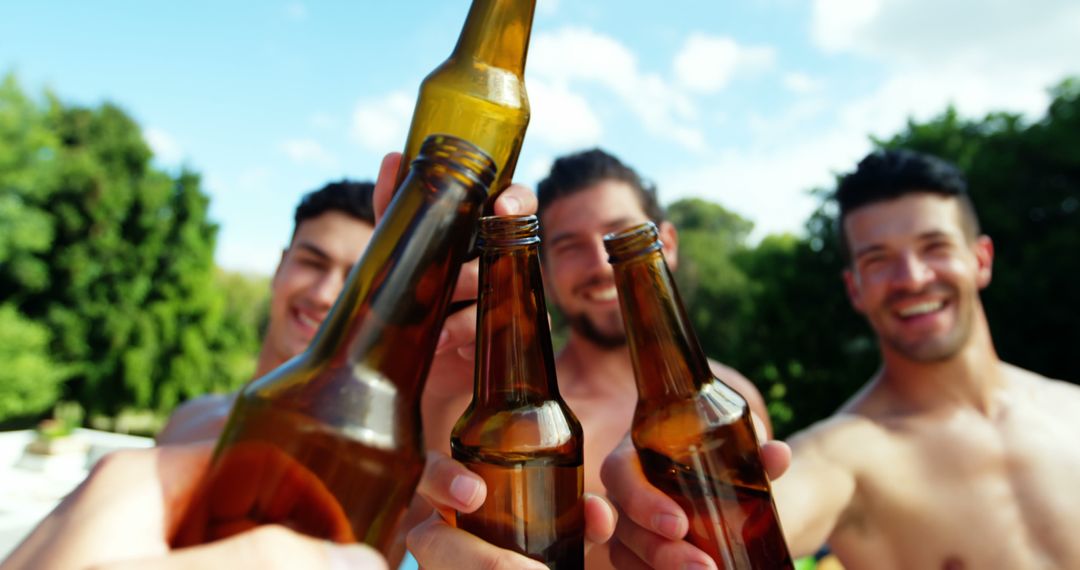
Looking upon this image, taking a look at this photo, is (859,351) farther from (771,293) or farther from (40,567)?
(40,567)

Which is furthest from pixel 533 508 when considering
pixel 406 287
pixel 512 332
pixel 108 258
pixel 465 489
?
pixel 108 258

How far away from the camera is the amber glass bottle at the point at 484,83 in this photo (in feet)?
2.03

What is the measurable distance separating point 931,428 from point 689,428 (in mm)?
2326

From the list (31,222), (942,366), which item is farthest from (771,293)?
(31,222)

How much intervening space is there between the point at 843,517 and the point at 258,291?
80.0 ft

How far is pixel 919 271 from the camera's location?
2461 mm

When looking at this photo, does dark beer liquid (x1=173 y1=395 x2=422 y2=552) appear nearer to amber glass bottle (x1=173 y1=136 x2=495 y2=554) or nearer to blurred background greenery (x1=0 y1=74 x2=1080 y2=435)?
amber glass bottle (x1=173 y1=136 x2=495 y2=554)

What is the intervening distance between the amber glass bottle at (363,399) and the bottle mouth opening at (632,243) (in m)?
0.22

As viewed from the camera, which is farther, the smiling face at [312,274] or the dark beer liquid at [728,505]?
the smiling face at [312,274]

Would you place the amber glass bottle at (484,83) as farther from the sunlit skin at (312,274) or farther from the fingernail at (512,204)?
the sunlit skin at (312,274)

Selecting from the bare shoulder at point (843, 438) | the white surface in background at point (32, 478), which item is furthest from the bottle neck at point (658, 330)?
the white surface in background at point (32, 478)

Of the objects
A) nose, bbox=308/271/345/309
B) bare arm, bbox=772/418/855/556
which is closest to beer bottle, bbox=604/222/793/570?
bare arm, bbox=772/418/855/556

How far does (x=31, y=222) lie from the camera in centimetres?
1366

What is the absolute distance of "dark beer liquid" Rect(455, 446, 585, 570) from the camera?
2.12 ft
